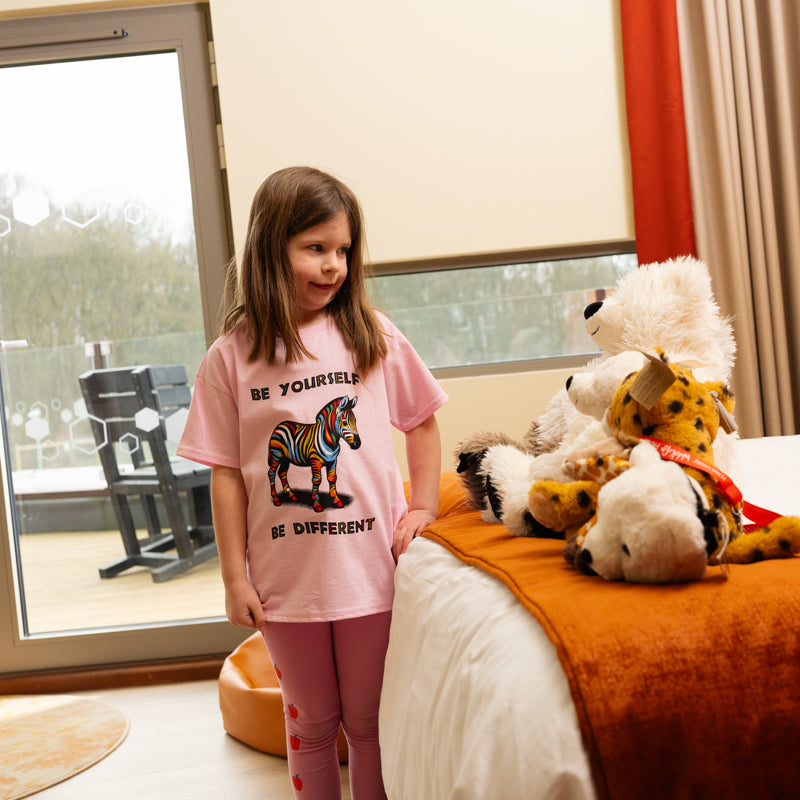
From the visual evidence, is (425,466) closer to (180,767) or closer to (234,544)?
(234,544)

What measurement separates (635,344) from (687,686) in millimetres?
646

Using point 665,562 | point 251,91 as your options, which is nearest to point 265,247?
point 665,562

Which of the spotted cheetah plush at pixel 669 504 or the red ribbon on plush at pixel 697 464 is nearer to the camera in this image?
the spotted cheetah plush at pixel 669 504

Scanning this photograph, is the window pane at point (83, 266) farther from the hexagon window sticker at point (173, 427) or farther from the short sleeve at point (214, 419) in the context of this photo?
the short sleeve at point (214, 419)

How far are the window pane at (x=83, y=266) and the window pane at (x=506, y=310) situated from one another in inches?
28.2

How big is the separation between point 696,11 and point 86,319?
1.94 metres

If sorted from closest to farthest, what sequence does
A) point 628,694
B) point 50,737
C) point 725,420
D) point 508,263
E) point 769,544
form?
point 628,694 < point 769,544 < point 725,420 < point 50,737 < point 508,263

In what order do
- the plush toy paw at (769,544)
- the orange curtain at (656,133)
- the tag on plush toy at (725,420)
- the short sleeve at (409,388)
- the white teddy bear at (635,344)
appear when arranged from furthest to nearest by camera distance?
the orange curtain at (656,133)
the short sleeve at (409,388)
the white teddy bear at (635,344)
the tag on plush toy at (725,420)
the plush toy paw at (769,544)

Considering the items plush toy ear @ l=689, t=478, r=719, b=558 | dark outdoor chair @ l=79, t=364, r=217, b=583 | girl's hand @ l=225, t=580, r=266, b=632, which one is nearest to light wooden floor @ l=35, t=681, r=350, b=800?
dark outdoor chair @ l=79, t=364, r=217, b=583

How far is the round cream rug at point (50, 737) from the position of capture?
5.63 feet

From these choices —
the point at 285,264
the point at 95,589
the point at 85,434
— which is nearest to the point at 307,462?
the point at 285,264

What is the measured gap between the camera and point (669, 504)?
2.22 ft

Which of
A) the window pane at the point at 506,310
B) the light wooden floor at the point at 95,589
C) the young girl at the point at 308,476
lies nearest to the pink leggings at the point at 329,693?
the young girl at the point at 308,476

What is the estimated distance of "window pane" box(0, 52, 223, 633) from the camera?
2342mm
